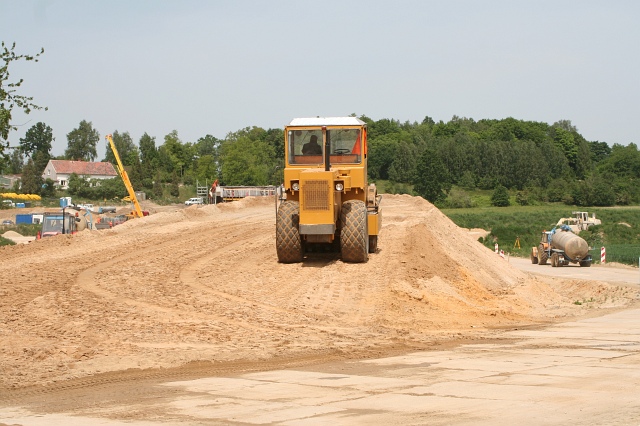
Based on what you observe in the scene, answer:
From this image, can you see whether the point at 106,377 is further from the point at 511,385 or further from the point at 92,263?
the point at 92,263

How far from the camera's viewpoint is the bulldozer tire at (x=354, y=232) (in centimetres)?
2047

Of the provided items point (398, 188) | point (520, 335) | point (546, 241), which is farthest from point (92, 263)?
point (398, 188)

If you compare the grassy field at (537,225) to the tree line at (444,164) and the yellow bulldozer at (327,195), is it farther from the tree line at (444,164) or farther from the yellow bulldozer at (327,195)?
the yellow bulldozer at (327,195)

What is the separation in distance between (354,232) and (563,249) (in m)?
24.8

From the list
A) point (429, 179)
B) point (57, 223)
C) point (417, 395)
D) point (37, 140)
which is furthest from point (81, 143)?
point (417, 395)

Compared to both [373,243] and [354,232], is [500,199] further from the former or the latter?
[354,232]

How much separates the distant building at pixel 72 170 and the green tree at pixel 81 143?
27907mm

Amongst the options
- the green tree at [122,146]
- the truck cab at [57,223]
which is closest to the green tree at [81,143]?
the green tree at [122,146]

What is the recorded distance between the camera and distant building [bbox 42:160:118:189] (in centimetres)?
14162

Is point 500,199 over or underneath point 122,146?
underneath

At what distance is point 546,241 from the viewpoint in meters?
45.7

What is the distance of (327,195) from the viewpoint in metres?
19.9

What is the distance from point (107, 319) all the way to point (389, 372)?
18.8 ft

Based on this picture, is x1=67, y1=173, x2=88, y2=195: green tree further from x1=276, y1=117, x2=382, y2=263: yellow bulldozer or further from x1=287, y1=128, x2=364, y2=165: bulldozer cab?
x1=287, y1=128, x2=364, y2=165: bulldozer cab
